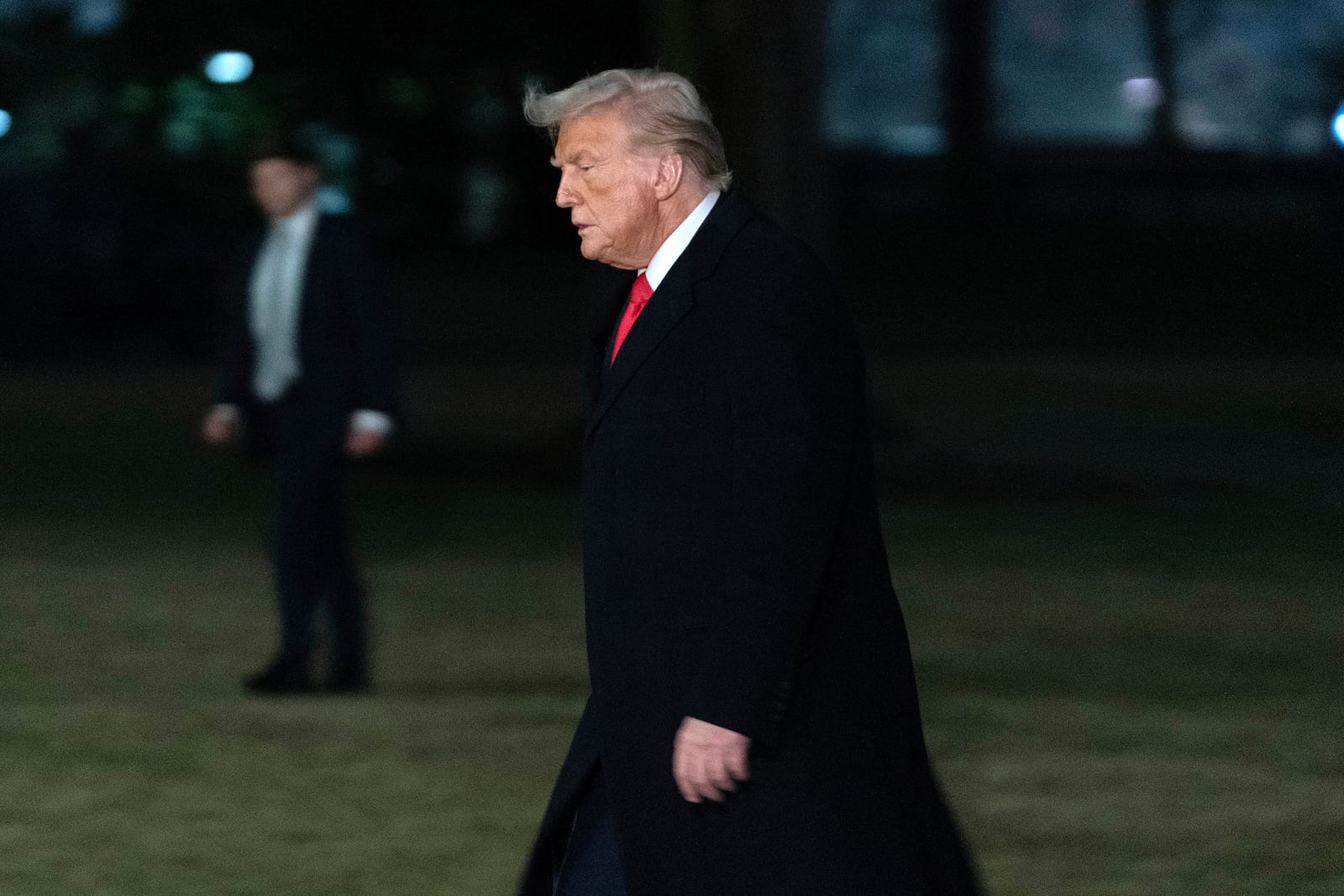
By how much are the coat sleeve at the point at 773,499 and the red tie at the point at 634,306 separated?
9.7 inches

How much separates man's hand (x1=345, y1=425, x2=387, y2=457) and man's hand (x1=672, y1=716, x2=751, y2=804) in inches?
160

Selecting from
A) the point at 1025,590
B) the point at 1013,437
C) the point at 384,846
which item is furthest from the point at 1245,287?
the point at 384,846

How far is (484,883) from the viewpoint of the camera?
5.76 meters

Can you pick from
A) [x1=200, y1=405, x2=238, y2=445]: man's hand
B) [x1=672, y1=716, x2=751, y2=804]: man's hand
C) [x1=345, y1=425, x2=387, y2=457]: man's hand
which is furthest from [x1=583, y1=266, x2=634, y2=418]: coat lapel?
[x1=200, y1=405, x2=238, y2=445]: man's hand

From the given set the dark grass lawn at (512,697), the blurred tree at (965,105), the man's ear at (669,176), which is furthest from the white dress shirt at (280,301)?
the blurred tree at (965,105)

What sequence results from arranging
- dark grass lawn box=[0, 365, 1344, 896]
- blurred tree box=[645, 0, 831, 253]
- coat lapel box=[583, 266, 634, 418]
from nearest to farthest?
coat lapel box=[583, 266, 634, 418] → dark grass lawn box=[0, 365, 1344, 896] → blurred tree box=[645, 0, 831, 253]

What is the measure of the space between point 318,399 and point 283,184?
2.13 ft

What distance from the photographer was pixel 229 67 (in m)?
32.3

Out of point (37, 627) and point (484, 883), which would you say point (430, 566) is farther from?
point (484, 883)

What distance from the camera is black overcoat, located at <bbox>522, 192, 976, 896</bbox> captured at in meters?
3.33

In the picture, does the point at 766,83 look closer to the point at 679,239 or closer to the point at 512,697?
the point at 512,697

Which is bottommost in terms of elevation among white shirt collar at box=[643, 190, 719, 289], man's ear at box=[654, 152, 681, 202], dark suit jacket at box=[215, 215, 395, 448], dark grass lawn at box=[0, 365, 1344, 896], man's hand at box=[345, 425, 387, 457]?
dark grass lawn at box=[0, 365, 1344, 896]

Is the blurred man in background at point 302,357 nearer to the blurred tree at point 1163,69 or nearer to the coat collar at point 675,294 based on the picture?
the coat collar at point 675,294

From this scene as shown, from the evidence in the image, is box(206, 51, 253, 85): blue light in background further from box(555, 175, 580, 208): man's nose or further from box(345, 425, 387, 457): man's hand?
box(555, 175, 580, 208): man's nose
